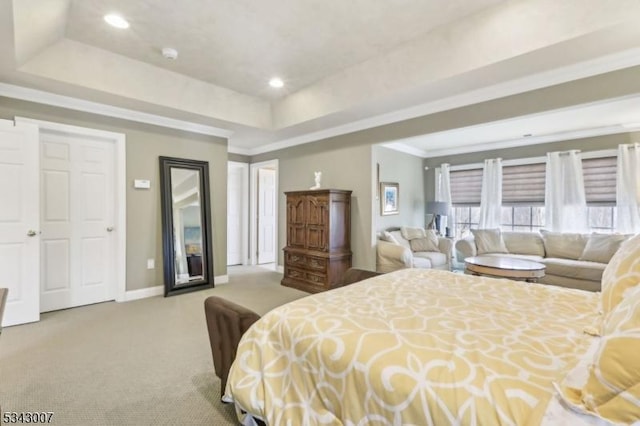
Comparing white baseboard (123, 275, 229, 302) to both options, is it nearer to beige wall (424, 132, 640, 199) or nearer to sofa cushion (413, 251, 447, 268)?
sofa cushion (413, 251, 447, 268)

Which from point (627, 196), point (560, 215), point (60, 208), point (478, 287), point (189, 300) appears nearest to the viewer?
point (478, 287)

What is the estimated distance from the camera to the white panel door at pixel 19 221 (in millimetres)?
3066

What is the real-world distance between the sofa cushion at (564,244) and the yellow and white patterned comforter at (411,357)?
3538mm

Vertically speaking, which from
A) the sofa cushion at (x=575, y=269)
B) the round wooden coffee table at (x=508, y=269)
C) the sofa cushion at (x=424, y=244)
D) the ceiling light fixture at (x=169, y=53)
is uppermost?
the ceiling light fixture at (x=169, y=53)

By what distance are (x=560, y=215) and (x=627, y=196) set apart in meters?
0.86

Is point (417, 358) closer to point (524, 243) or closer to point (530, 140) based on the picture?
point (524, 243)

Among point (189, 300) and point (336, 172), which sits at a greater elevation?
point (336, 172)

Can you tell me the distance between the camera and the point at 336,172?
4891 millimetres

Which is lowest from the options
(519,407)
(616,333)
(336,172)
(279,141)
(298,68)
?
(519,407)

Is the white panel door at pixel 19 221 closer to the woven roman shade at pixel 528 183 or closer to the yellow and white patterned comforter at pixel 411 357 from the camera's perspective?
the yellow and white patterned comforter at pixel 411 357

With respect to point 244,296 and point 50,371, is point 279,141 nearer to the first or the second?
point 244,296

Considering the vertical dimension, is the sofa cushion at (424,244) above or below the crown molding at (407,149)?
below

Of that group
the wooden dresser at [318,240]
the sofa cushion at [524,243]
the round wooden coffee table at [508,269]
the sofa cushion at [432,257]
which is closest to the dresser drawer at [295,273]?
the wooden dresser at [318,240]

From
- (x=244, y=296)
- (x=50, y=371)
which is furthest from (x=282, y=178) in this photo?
(x=50, y=371)
